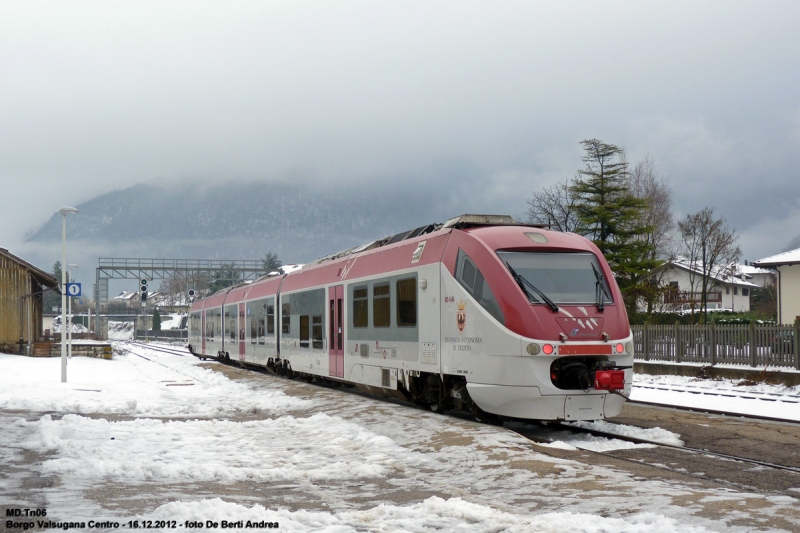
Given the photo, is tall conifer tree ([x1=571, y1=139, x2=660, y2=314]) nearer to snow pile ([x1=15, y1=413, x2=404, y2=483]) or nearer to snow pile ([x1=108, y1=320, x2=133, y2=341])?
snow pile ([x1=15, y1=413, x2=404, y2=483])

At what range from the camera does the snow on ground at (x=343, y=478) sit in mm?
6801

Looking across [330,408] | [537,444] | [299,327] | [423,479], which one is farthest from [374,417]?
[299,327]

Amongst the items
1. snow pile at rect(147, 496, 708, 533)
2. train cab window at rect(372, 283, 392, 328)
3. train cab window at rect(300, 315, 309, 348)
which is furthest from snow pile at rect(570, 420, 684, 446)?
train cab window at rect(300, 315, 309, 348)

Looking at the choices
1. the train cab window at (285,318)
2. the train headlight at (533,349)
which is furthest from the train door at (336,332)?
the train headlight at (533,349)

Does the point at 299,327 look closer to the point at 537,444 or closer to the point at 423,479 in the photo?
the point at 537,444

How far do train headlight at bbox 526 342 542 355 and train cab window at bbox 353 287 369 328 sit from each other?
645cm

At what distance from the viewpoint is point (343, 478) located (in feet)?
29.9

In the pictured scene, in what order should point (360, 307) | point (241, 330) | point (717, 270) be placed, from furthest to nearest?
point (717, 270), point (241, 330), point (360, 307)

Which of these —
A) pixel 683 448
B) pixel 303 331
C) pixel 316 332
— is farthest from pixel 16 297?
pixel 683 448

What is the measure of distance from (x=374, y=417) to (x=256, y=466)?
14.9 ft

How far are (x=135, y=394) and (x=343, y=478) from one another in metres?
12.1

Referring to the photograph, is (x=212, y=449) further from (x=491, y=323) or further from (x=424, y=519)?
(x=424, y=519)

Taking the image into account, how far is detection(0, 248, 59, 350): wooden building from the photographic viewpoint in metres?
37.4

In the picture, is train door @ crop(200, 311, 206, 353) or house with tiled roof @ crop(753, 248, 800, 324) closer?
house with tiled roof @ crop(753, 248, 800, 324)
